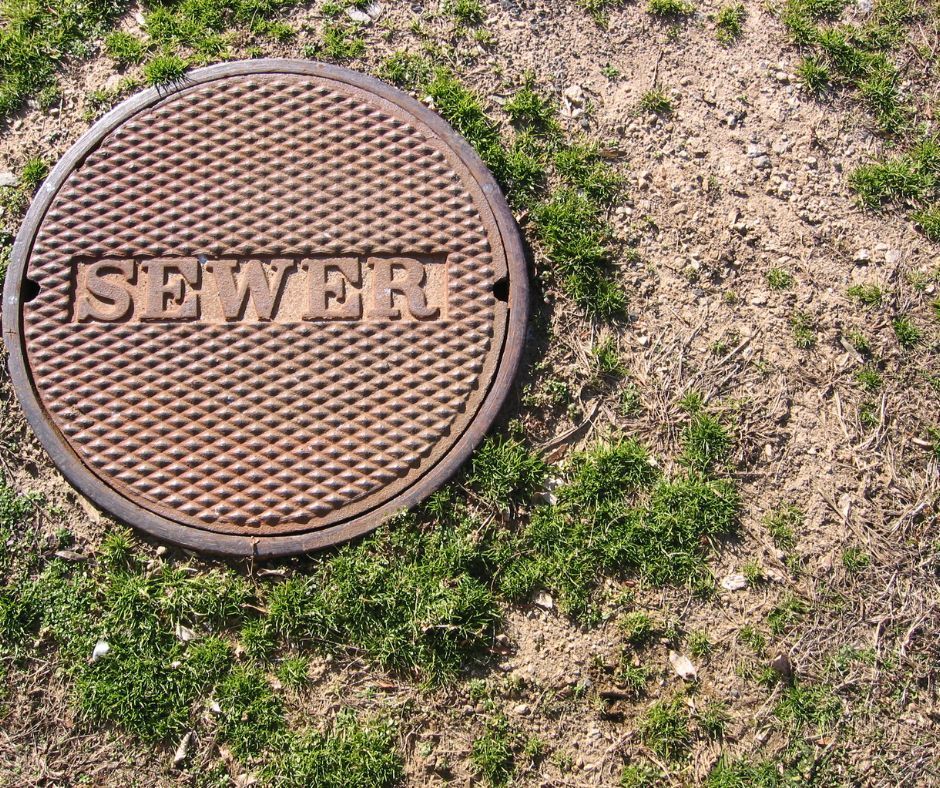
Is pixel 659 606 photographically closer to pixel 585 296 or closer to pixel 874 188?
pixel 585 296

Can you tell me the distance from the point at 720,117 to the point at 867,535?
58.4 inches

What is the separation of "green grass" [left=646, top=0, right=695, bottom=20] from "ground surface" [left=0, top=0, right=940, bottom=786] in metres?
0.04

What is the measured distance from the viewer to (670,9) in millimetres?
2850

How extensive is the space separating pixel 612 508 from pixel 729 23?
181 cm

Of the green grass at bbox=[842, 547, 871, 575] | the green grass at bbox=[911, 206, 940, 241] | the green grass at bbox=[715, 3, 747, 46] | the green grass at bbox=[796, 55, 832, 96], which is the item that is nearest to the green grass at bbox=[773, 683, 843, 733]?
the green grass at bbox=[842, 547, 871, 575]

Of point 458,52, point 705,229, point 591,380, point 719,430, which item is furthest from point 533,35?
point 719,430

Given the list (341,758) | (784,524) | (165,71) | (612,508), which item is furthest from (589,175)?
(341,758)

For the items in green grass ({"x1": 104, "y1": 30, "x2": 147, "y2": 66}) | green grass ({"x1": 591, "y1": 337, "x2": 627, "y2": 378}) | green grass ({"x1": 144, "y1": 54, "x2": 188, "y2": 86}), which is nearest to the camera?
green grass ({"x1": 591, "y1": 337, "x2": 627, "y2": 378})

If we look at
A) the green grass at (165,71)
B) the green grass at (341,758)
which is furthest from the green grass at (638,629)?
the green grass at (165,71)

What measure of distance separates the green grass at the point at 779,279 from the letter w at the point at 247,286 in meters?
1.55

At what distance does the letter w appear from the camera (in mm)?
2410

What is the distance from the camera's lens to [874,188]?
272 cm

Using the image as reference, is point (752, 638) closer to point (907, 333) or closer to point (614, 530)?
point (614, 530)

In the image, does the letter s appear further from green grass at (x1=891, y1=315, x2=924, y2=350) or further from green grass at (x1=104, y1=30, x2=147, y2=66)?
green grass at (x1=891, y1=315, x2=924, y2=350)
